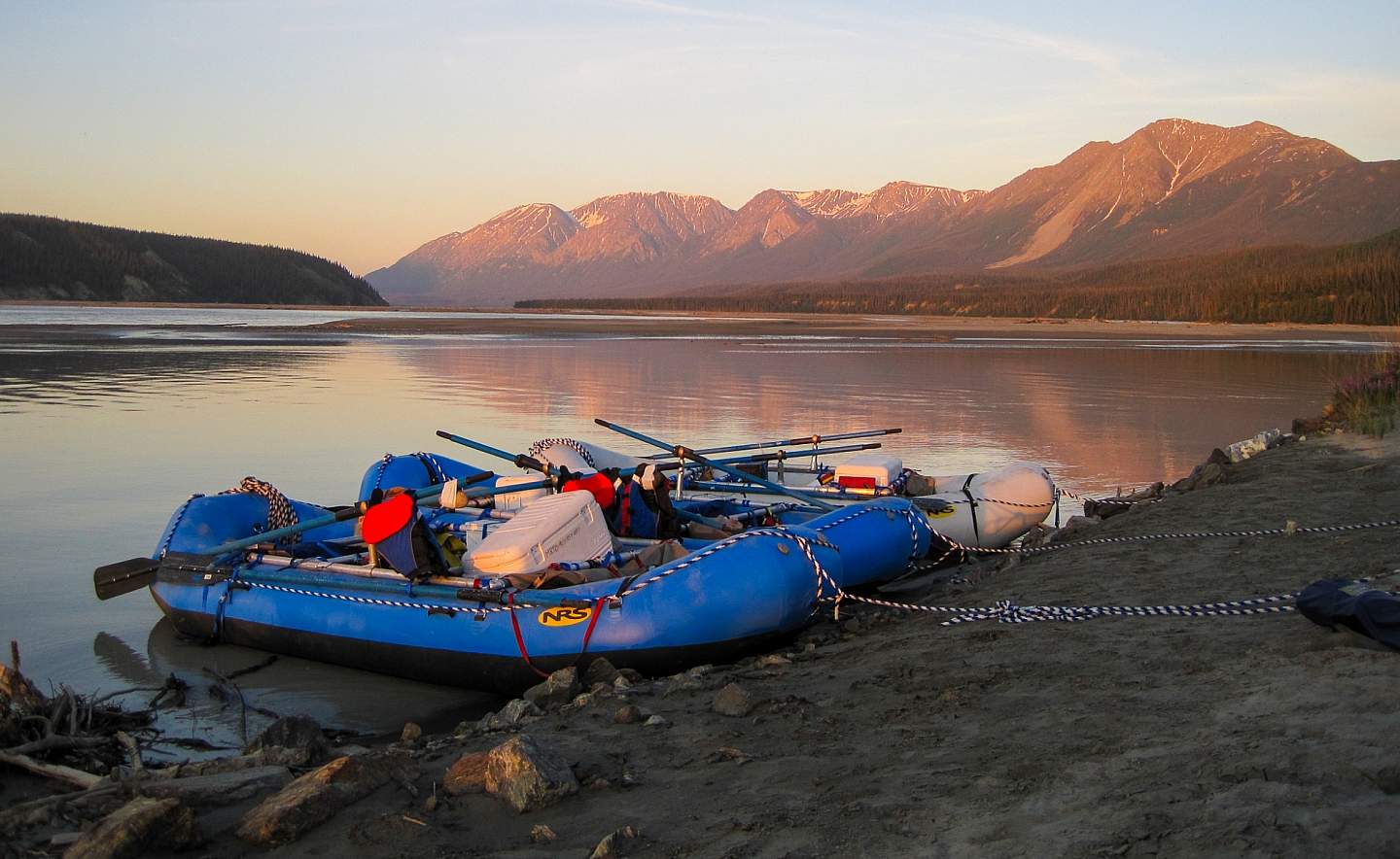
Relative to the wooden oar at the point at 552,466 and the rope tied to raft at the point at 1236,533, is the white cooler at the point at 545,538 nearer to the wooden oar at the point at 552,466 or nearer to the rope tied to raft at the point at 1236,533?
the wooden oar at the point at 552,466

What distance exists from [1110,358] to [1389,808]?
3119 cm

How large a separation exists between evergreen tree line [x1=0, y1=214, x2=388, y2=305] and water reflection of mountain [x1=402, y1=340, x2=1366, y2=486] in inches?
→ 3006

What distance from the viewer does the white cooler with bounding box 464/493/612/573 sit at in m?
7.38

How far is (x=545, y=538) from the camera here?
748 cm

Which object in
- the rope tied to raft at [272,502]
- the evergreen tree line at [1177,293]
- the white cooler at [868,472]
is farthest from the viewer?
the evergreen tree line at [1177,293]

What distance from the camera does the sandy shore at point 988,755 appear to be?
336cm

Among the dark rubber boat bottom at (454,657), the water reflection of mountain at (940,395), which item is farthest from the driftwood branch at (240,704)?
the water reflection of mountain at (940,395)

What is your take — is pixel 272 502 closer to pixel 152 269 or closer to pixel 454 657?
pixel 454 657

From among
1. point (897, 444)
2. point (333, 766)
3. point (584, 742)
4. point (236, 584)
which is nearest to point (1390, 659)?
point (584, 742)

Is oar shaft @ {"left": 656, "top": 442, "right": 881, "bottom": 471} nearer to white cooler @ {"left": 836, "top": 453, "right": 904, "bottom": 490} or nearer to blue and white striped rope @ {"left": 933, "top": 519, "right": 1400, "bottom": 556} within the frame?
white cooler @ {"left": 836, "top": 453, "right": 904, "bottom": 490}

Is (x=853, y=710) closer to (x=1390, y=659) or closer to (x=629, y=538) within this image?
(x=1390, y=659)

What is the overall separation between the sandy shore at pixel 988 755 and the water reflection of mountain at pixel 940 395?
7.69m

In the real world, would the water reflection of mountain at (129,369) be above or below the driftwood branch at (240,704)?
above

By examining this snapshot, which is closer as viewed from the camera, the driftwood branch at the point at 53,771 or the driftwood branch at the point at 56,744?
the driftwood branch at the point at 53,771
